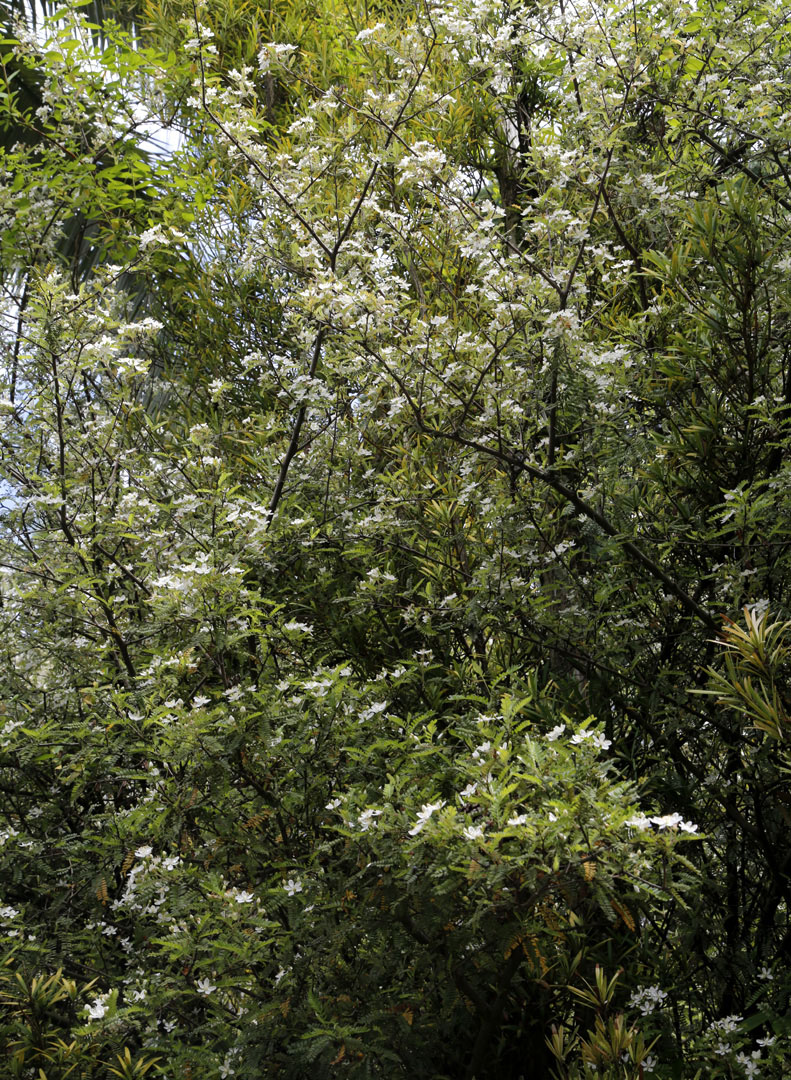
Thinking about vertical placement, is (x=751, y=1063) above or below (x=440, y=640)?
below

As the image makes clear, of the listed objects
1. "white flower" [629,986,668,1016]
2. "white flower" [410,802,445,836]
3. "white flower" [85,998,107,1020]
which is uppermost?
"white flower" [410,802,445,836]

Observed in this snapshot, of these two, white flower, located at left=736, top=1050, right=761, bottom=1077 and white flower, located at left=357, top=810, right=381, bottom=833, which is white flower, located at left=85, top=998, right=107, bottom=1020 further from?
white flower, located at left=736, top=1050, right=761, bottom=1077

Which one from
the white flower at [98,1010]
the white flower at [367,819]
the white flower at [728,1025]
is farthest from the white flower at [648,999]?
the white flower at [98,1010]

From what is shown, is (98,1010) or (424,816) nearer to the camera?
(424,816)

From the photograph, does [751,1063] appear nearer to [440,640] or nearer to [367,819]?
[367,819]

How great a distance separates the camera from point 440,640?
3.35m

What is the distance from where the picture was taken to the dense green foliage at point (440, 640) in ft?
7.09

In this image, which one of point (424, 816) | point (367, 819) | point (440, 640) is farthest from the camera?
point (440, 640)

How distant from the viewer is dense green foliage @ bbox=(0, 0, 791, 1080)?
2.16m

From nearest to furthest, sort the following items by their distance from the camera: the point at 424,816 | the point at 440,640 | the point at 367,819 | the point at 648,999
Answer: the point at 424,816 → the point at 367,819 → the point at 648,999 → the point at 440,640

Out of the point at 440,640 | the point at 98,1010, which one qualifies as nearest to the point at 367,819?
the point at 98,1010

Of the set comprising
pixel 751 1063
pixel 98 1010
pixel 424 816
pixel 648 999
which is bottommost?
pixel 751 1063

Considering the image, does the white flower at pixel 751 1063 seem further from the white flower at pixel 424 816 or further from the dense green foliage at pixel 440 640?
the white flower at pixel 424 816

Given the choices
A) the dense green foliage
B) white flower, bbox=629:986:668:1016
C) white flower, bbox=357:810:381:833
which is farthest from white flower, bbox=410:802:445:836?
white flower, bbox=629:986:668:1016
